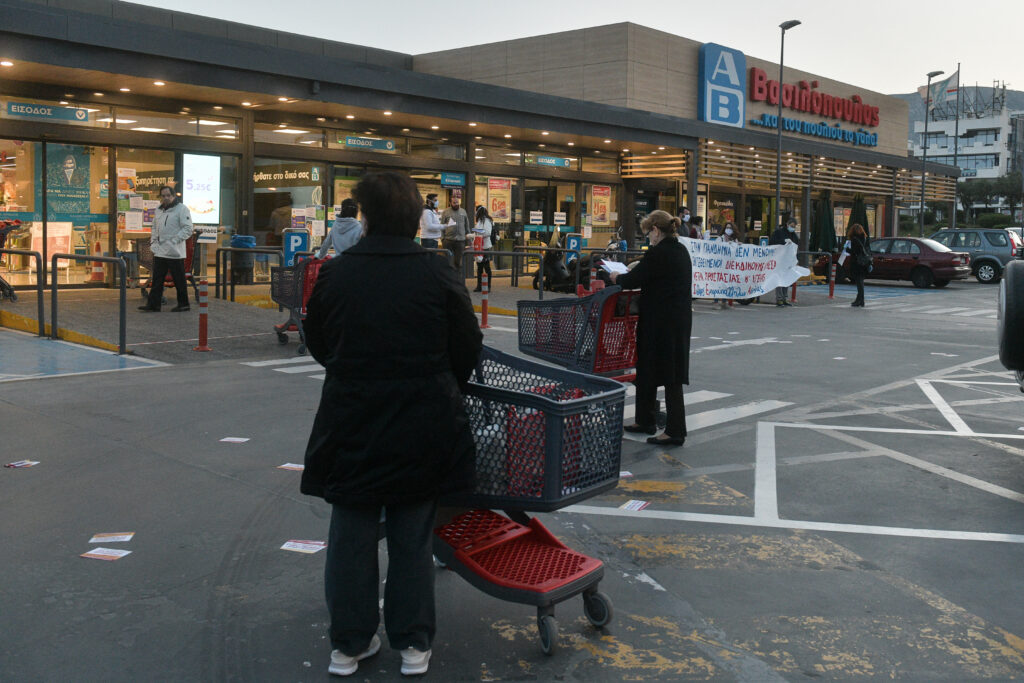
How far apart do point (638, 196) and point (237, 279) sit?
1550 centimetres

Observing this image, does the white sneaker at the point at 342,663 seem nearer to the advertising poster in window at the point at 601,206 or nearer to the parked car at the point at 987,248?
the advertising poster in window at the point at 601,206

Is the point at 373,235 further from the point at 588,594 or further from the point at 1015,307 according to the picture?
the point at 1015,307

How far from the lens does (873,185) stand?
41.8 m

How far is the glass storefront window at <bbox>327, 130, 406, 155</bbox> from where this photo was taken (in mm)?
23156

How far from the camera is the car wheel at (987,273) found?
107 ft

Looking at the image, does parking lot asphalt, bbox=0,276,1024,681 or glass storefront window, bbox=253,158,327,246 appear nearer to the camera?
parking lot asphalt, bbox=0,276,1024,681

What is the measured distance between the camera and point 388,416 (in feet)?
11.9

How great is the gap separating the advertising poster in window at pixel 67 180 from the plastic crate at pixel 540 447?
16.4 m

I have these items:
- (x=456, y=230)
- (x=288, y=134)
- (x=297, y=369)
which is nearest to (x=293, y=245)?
(x=456, y=230)

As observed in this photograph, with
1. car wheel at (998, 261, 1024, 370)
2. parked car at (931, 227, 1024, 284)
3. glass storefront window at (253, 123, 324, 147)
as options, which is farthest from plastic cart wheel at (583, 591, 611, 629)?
parked car at (931, 227, 1024, 284)

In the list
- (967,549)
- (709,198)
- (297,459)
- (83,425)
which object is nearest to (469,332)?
(967,549)

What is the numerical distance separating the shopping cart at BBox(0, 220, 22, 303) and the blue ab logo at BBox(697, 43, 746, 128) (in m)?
24.5

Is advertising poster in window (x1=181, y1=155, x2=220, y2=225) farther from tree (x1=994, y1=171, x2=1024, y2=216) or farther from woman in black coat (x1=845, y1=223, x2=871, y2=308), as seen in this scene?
tree (x1=994, y1=171, x2=1024, y2=216)

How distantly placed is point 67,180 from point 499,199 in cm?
1222
